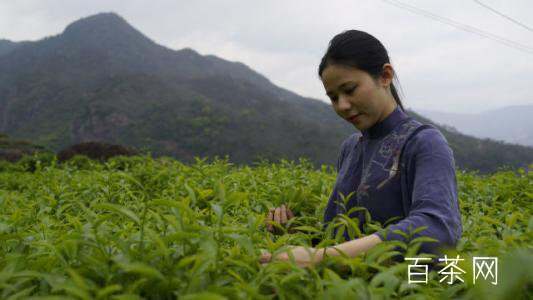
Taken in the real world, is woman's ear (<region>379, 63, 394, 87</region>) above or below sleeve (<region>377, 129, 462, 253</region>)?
above

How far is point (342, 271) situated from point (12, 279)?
82 cm

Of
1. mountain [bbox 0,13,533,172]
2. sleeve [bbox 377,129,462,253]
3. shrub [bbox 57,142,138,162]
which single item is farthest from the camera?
mountain [bbox 0,13,533,172]

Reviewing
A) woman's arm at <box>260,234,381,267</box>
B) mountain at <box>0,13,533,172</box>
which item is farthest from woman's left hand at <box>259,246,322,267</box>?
mountain at <box>0,13,533,172</box>

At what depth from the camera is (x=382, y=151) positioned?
1976mm

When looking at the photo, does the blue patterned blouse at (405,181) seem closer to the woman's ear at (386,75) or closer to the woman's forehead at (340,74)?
the woman's ear at (386,75)

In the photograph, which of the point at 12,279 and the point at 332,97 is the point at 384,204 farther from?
the point at 12,279

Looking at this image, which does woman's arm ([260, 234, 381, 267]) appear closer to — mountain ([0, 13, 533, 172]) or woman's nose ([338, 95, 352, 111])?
woman's nose ([338, 95, 352, 111])

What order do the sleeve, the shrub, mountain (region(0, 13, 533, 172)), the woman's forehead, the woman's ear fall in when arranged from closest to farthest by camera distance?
the sleeve, the woman's forehead, the woman's ear, the shrub, mountain (region(0, 13, 533, 172))

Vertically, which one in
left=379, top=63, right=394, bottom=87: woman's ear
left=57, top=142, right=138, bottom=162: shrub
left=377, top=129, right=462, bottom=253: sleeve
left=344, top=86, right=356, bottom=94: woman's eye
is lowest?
left=57, top=142, right=138, bottom=162: shrub

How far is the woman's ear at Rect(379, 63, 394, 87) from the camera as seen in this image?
2002mm

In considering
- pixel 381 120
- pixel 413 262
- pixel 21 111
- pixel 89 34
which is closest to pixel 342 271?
pixel 413 262

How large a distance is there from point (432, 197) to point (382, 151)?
437 mm

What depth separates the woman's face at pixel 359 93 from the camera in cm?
190

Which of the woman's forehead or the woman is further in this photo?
the woman's forehead
